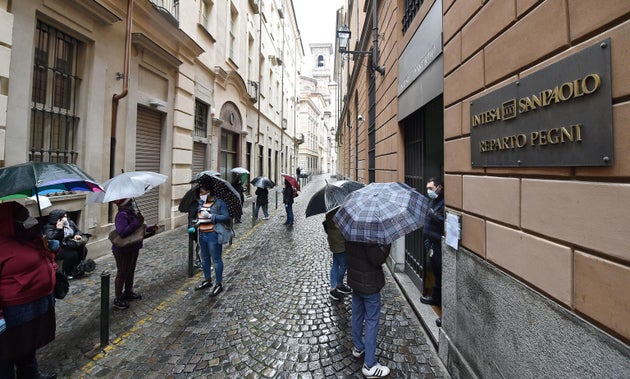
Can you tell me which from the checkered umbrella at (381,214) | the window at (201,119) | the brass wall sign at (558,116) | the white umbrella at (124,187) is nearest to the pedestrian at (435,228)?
the checkered umbrella at (381,214)

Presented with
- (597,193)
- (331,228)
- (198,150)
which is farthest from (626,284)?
(198,150)

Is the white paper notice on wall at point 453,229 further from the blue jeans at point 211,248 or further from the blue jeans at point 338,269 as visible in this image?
the blue jeans at point 211,248

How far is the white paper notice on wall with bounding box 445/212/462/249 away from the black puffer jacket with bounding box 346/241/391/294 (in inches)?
30.5

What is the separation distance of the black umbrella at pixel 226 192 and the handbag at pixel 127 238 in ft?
3.88

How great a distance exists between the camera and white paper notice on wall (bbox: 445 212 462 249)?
2869 millimetres

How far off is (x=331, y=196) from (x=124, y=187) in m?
2.92

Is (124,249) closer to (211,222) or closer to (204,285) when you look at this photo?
(211,222)

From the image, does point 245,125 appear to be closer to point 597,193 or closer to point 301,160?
point 597,193

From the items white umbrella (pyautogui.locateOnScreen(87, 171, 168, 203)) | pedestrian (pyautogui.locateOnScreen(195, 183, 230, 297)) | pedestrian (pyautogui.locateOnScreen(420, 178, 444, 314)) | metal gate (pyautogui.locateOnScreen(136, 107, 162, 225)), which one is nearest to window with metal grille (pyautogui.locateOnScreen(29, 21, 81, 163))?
metal gate (pyautogui.locateOnScreen(136, 107, 162, 225))

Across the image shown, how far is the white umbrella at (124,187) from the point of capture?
3658mm

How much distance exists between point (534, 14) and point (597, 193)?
131 centimetres

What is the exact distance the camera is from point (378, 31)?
782cm

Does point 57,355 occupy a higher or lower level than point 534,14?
lower

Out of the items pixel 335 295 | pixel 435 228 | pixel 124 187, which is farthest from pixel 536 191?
pixel 124 187
